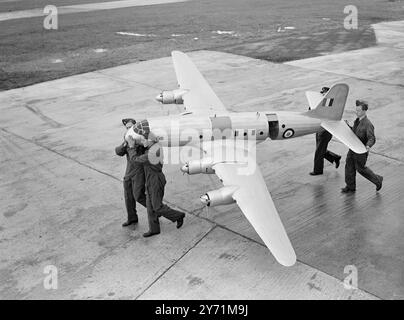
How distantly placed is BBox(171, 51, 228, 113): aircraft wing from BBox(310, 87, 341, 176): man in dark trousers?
2.83 meters

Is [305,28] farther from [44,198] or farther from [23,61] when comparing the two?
[44,198]

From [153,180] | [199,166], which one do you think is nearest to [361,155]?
[199,166]

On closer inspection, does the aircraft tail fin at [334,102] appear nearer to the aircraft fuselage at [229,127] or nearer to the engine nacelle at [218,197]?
the aircraft fuselage at [229,127]

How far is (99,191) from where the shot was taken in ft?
38.7

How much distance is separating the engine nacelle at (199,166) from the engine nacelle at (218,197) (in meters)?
Result: 0.97

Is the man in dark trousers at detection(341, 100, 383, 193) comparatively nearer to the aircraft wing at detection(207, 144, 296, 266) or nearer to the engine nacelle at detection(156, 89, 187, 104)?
the aircraft wing at detection(207, 144, 296, 266)

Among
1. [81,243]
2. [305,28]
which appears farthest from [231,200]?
[305,28]

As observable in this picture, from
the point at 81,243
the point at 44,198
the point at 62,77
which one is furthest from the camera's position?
the point at 62,77

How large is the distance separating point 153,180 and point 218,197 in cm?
149

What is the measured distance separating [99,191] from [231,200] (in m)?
4.36

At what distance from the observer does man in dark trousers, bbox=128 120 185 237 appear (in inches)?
363

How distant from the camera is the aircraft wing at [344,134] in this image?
1059cm

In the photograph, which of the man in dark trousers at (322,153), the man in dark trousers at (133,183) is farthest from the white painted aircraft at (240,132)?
the man in dark trousers at (133,183)

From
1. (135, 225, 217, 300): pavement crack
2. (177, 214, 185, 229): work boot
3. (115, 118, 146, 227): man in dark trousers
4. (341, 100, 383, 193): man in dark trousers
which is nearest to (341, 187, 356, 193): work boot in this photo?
(341, 100, 383, 193): man in dark trousers
